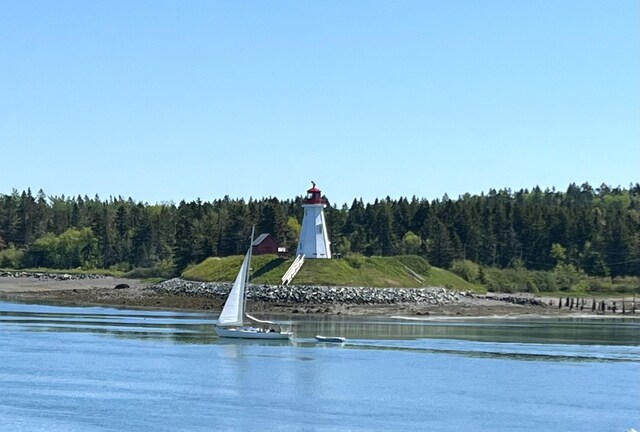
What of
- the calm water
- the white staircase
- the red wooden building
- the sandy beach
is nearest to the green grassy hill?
the white staircase

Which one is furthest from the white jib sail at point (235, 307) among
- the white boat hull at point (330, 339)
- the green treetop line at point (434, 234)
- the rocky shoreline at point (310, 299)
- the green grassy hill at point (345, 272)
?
the green treetop line at point (434, 234)

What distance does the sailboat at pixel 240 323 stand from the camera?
7425 centimetres

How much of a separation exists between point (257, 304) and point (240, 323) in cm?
3047

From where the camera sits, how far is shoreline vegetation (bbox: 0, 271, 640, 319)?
106 metres

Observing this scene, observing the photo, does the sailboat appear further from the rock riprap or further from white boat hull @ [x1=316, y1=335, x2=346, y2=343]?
the rock riprap

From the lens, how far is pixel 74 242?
7244 inches

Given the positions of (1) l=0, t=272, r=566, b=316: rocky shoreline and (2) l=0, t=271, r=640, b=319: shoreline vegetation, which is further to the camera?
(1) l=0, t=272, r=566, b=316: rocky shoreline

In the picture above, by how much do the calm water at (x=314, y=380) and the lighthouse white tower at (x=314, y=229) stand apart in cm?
3451

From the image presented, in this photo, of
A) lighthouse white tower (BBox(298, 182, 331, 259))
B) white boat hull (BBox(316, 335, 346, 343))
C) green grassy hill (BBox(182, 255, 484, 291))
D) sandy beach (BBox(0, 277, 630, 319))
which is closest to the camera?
white boat hull (BBox(316, 335, 346, 343))

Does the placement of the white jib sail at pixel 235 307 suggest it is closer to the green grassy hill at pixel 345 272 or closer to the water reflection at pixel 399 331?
the water reflection at pixel 399 331

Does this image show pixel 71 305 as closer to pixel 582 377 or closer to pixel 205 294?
pixel 205 294

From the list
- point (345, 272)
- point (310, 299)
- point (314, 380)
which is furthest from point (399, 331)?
point (345, 272)

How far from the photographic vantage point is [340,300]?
4242 inches

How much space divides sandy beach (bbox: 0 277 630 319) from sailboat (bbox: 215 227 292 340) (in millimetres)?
25656
